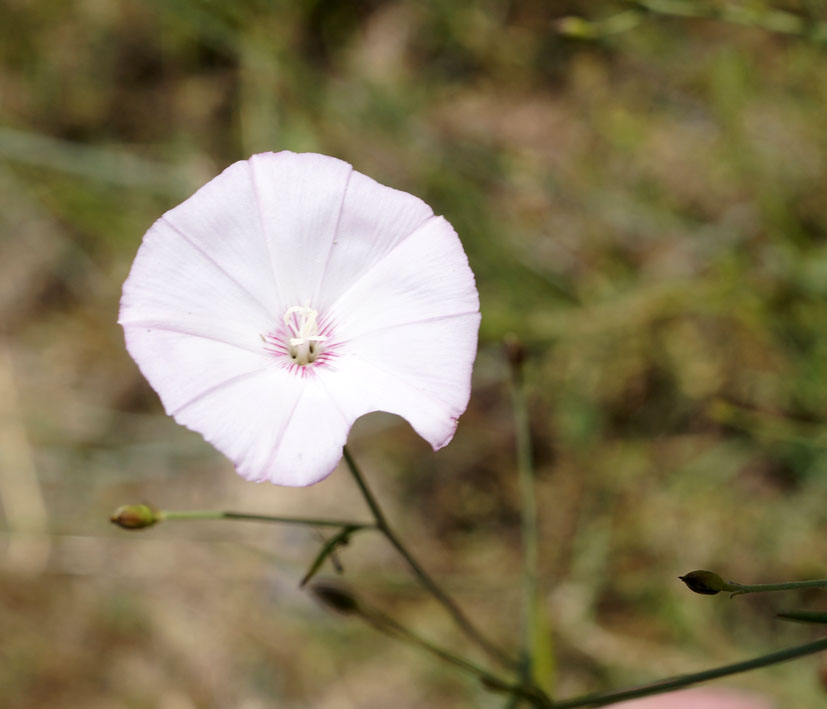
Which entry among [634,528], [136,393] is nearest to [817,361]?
[634,528]

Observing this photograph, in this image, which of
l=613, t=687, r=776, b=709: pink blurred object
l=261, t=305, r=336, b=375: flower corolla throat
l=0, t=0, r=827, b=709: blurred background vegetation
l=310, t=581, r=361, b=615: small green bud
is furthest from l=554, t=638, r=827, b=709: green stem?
l=0, t=0, r=827, b=709: blurred background vegetation

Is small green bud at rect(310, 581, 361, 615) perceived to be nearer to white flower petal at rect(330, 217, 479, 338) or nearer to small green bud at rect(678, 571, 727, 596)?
white flower petal at rect(330, 217, 479, 338)

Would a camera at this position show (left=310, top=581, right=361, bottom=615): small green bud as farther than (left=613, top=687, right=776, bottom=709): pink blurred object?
No

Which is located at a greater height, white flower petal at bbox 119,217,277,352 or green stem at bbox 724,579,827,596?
white flower petal at bbox 119,217,277,352

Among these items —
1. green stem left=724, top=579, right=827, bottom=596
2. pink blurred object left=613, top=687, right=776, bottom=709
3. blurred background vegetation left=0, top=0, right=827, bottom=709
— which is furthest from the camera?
blurred background vegetation left=0, top=0, right=827, bottom=709

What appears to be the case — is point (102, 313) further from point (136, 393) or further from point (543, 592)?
point (543, 592)

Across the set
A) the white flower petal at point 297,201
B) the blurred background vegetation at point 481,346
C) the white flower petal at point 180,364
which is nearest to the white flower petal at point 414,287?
the white flower petal at point 297,201

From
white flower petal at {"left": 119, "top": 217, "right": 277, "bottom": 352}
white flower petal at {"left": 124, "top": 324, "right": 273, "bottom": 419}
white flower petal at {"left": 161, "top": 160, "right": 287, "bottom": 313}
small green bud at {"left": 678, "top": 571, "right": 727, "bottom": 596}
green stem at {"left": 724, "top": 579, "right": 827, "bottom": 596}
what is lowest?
small green bud at {"left": 678, "top": 571, "right": 727, "bottom": 596}
